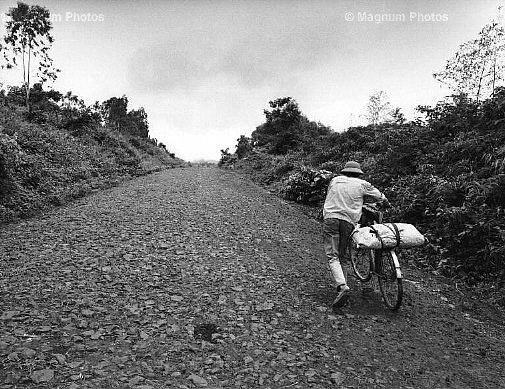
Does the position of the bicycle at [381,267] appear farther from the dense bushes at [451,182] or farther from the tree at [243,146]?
the tree at [243,146]

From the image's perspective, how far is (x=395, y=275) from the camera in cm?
525

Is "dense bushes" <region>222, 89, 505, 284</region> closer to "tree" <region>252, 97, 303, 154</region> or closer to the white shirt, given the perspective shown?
the white shirt

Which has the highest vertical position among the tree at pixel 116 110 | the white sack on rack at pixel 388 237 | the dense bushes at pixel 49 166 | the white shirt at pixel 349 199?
the tree at pixel 116 110

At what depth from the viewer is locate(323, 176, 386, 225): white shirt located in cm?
583

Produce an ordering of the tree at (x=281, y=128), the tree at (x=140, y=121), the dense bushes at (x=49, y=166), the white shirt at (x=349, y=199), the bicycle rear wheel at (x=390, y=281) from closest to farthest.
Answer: the bicycle rear wheel at (x=390, y=281) < the white shirt at (x=349, y=199) < the dense bushes at (x=49, y=166) < the tree at (x=281, y=128) < the tree at (x=140, y=121)

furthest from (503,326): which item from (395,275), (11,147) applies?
(11,147)

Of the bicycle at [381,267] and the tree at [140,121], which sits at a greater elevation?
the tree at [140,121]

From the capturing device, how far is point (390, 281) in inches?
216

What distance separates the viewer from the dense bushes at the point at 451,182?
7180 millimetres

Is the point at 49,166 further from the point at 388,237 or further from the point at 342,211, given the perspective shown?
the point at 388,237

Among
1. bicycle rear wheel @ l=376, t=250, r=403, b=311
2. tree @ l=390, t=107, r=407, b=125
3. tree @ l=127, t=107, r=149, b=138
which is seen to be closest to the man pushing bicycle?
bicycle rear wheel @ l=376, t=250, r=403, b=311

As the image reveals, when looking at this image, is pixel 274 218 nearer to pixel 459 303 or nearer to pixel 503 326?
pixel 459 303

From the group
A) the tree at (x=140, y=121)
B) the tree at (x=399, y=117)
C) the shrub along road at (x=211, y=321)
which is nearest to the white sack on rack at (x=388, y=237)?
the shrub along road at (x=211, y=321)

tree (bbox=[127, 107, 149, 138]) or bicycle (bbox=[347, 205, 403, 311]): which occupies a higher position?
tree (bbox=[127, 107, 149, 138])
